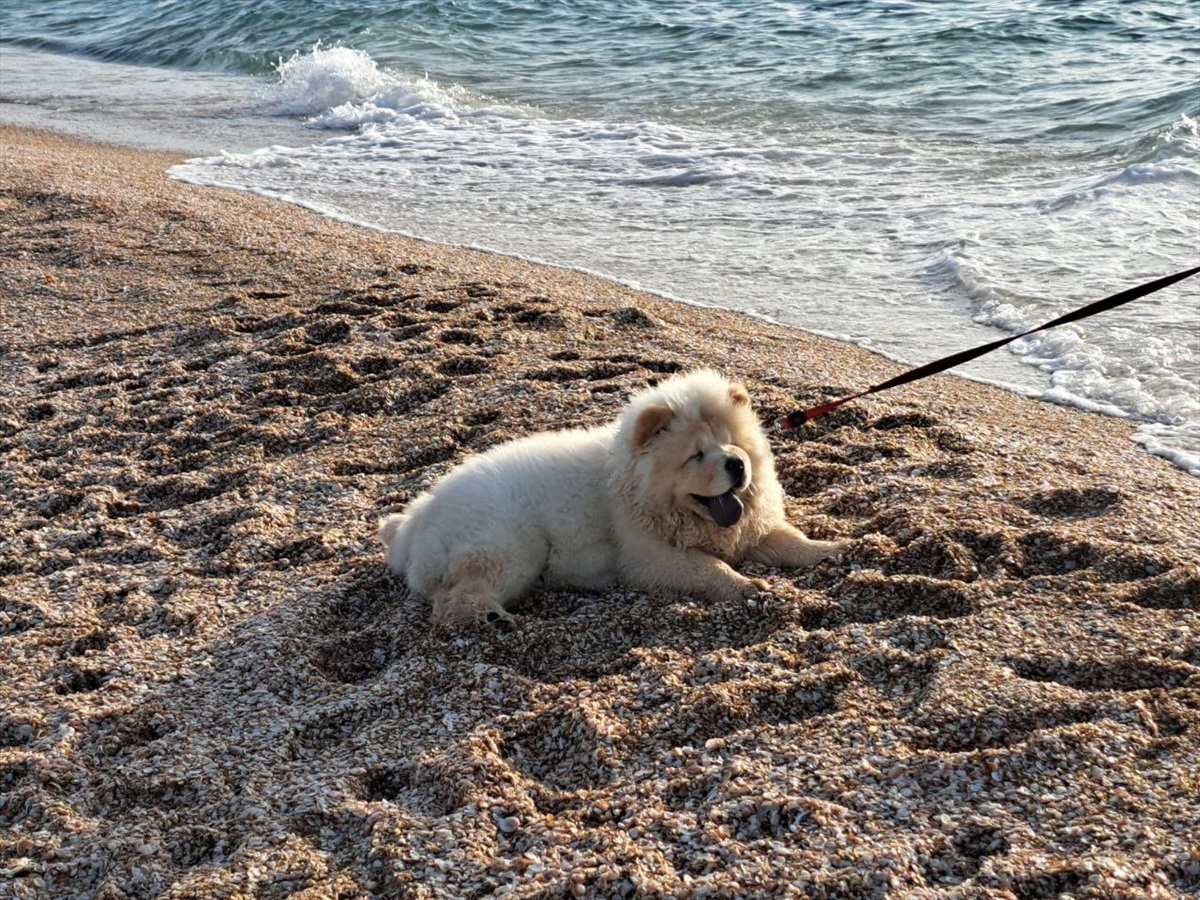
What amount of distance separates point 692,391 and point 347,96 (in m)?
14.9

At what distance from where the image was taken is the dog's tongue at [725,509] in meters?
4.55

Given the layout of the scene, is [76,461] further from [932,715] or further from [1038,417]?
[1038,417]

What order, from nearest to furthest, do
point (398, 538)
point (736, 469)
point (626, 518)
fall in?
point (736, 469)
point (626, 518)
point (398, 538)

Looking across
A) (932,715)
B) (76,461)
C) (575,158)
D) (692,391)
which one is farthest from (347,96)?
(932,715)

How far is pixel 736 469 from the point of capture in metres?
4.45

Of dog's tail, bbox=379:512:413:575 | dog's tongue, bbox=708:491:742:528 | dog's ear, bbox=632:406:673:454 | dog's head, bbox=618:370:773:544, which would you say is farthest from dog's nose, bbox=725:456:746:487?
dog's tail, bbox=379:512:413:575

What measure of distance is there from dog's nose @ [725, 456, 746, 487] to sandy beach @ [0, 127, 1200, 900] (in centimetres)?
46

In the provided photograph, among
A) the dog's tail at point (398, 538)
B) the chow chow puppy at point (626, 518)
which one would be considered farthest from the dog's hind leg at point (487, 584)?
the dog's tail at point (398, 538)

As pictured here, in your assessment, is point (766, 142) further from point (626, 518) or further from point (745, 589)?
point (745, 589)

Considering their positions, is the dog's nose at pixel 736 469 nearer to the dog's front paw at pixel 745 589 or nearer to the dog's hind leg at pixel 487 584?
the dog's front paw at pixel 745 589

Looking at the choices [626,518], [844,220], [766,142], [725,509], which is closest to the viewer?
[725,509]

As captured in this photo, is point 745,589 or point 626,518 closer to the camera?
point 745,589

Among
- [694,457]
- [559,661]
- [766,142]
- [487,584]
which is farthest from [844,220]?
[559,661]

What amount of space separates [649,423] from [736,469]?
1.25 ft
